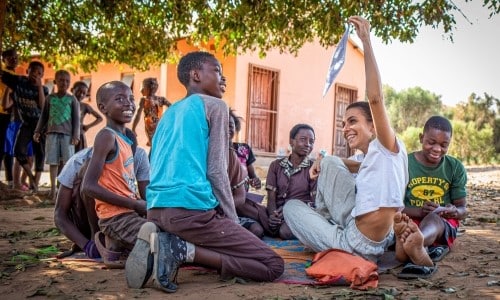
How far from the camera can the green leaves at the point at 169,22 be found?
7426 millimetres

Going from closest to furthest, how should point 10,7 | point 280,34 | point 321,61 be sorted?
point 10,7, point 280,34, point 321,61

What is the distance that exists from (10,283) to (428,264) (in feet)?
8.50

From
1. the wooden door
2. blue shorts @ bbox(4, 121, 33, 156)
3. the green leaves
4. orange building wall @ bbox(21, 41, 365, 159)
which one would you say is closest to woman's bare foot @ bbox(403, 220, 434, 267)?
the green leaves

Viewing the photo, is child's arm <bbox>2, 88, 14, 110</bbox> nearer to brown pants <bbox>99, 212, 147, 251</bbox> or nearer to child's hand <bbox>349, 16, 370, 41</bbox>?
brown pants <bbox>99, 212, 147, 251</bbox>

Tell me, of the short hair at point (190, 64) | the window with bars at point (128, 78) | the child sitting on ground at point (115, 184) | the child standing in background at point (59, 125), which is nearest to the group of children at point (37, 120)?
the child standing in background at point (59, 125)

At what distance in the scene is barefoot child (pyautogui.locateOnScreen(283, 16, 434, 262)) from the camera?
3.04m

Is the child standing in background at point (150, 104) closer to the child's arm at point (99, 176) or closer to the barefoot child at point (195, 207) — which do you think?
the child's arm at point (99, 176)

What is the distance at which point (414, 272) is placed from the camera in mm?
3223

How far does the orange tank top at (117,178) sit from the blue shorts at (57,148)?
4.04 metres

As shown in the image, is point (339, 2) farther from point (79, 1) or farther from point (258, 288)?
point (258, 288)

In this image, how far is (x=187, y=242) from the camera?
3014 millimetres

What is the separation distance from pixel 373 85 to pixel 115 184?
1.84 meters

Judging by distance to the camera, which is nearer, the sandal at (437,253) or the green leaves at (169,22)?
the sandal at (437,253)

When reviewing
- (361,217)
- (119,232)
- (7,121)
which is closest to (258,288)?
(361,217)
